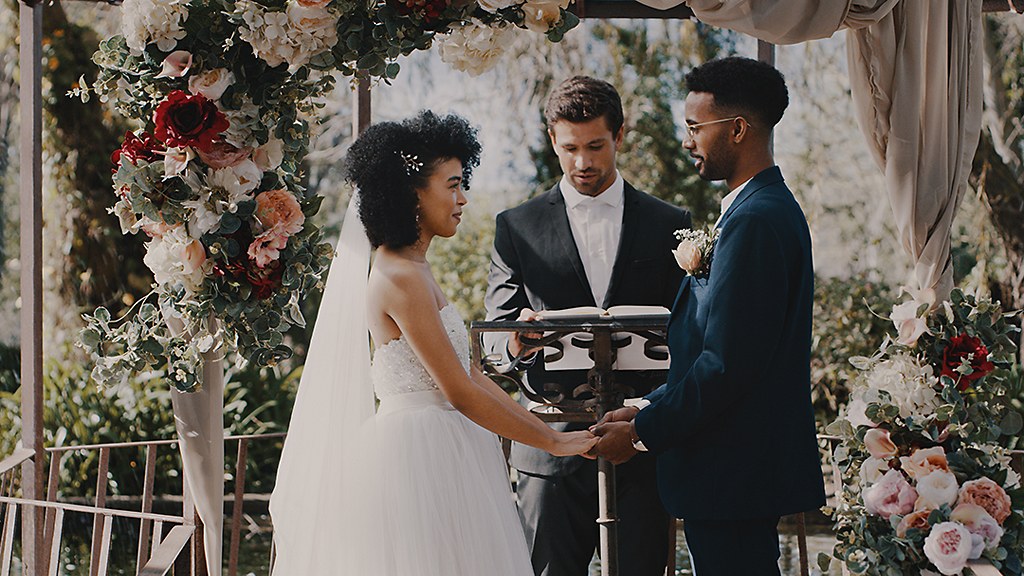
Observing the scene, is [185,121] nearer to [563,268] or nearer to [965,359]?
[563,268]

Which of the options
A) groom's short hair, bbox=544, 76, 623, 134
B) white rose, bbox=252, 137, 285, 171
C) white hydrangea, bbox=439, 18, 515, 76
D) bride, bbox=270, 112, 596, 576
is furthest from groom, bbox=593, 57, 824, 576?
white rose, bbox=252, 137, 285, 171

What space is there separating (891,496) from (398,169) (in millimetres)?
1776

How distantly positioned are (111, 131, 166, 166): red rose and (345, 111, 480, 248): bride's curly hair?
1.94 feet

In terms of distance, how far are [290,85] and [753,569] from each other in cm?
187

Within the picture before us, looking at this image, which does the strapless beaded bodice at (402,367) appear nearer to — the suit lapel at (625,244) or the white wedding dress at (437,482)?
the white wedding dress at (437,482)

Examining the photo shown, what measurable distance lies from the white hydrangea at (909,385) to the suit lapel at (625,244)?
99cm

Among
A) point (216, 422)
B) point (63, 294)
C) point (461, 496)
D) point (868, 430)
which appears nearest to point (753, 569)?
point (868, 430)

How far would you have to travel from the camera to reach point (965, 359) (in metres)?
2.63

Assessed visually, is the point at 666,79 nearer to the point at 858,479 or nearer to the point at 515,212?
the point at 515,212

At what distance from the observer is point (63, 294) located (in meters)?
7.53

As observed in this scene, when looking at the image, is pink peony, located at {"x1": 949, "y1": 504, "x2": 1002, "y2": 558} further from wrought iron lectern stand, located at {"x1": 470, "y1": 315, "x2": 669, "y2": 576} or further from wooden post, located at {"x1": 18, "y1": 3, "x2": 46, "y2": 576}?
wooden post, located at {"x1": 18, "y1": 3, "x2": 46, "y2": 576}

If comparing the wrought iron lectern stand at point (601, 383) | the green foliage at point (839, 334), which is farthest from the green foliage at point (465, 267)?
the wrought iron lectern stand at point (601, 383)

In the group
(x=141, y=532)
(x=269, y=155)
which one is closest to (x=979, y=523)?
(x=269, y=155)

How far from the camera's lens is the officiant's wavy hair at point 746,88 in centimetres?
254
